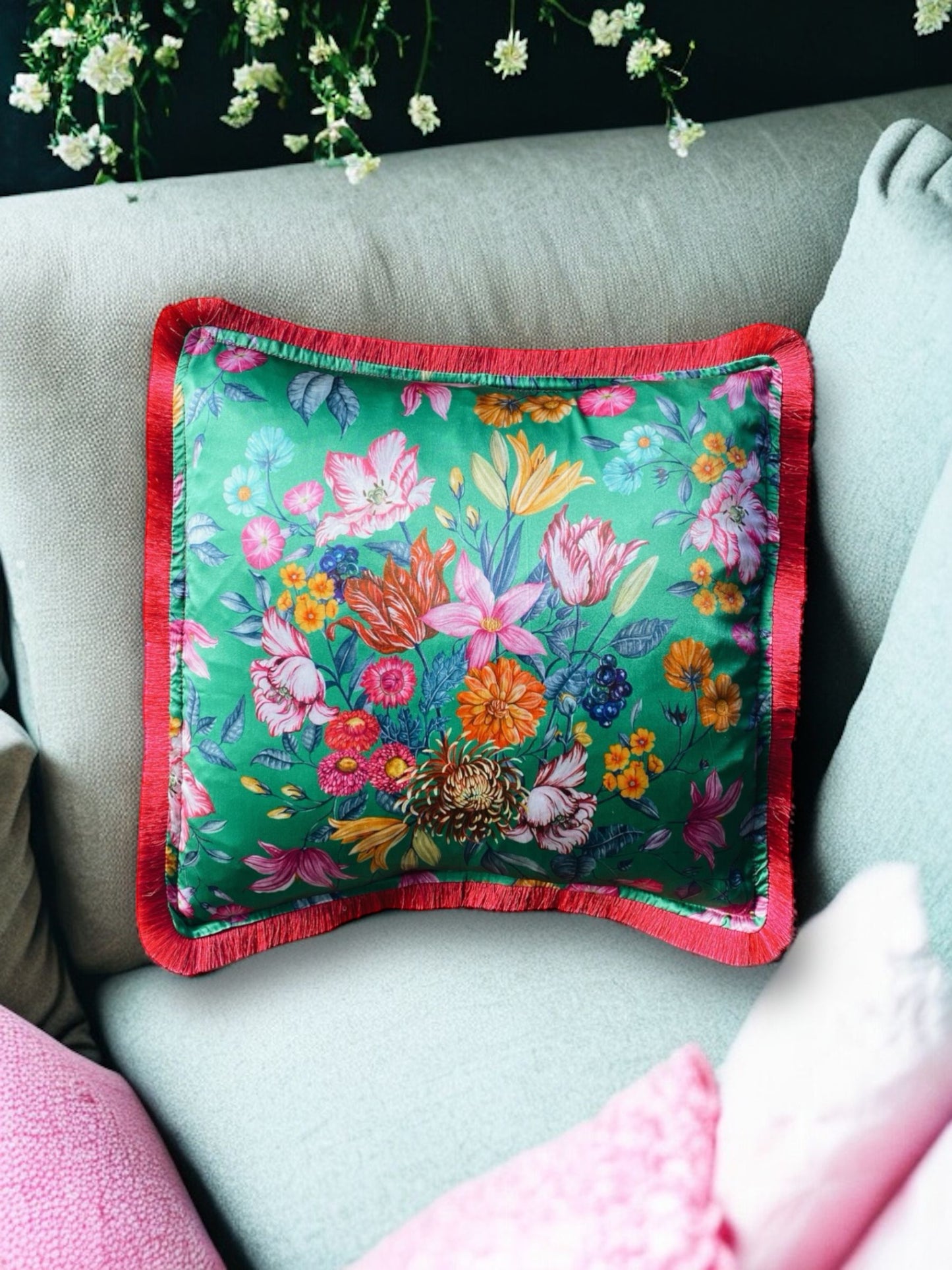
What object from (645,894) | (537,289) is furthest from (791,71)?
(645,894)

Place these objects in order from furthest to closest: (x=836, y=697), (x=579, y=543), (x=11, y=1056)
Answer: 1. (x=836, y=697)
2. (x=579, y=543)
3. (x=11, y=1056)

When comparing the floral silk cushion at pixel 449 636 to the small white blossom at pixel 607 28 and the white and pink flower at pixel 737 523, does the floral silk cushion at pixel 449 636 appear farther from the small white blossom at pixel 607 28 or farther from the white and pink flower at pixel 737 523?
the small white blossom at pixel 607 28

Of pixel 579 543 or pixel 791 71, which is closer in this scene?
pixel 579 543

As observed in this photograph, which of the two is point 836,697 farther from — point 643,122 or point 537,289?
point 643,122

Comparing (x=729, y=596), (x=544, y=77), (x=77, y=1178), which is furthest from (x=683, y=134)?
(x=77, y=1178)

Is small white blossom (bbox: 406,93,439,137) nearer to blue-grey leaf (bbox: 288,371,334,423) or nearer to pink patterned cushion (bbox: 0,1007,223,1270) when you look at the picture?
blue-grey leaf (bbox: 288,371,334,423)

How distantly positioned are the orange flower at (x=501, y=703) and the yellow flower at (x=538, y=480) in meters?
0.12

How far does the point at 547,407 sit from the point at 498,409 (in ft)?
0.13

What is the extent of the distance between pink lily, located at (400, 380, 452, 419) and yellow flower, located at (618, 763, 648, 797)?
31cm

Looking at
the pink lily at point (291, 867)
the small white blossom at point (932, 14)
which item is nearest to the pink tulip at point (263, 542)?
the pink lily at point (291, 867)

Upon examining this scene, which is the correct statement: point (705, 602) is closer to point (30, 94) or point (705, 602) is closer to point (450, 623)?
point (450, 623)

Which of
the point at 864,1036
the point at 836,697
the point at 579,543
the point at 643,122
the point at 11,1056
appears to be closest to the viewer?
the point at 864,1036

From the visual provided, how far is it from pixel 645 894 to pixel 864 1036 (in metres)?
0.33

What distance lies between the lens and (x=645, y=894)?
0.95 m
